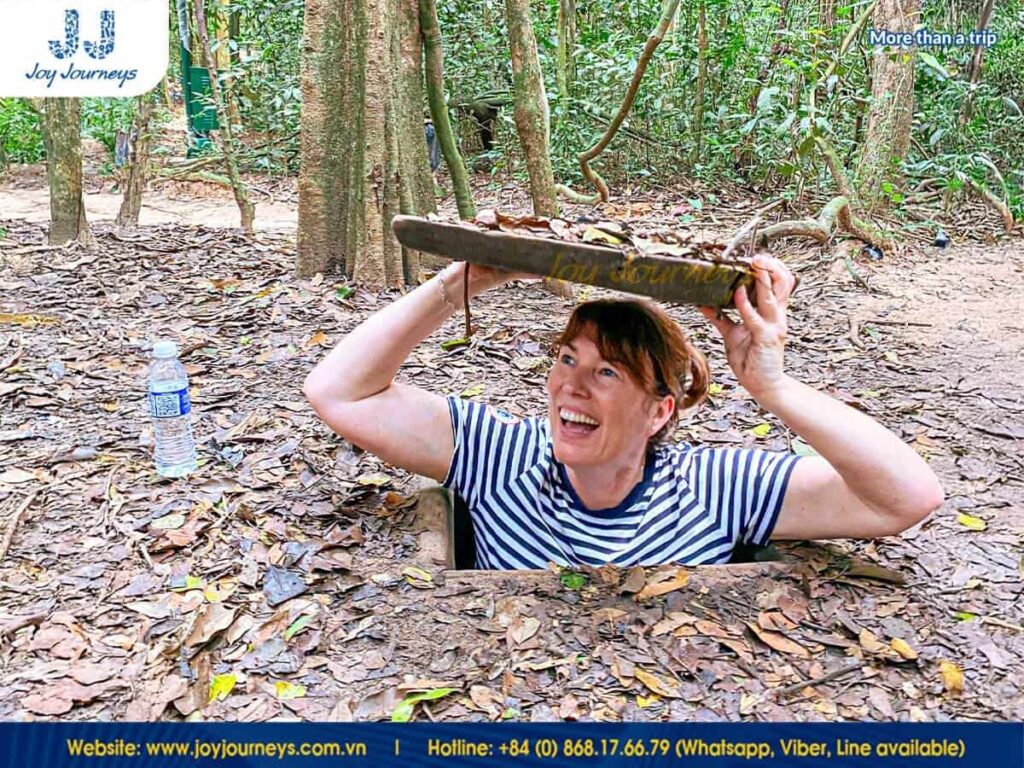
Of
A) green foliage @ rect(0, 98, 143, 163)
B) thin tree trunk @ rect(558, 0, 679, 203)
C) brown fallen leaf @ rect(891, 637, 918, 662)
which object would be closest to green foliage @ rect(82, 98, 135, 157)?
green foliage @ rect(0, 98, 143, 163)

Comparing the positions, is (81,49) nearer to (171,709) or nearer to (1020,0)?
(171,709)

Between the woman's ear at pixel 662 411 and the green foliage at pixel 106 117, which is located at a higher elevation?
the green foliage at pixel 106 117

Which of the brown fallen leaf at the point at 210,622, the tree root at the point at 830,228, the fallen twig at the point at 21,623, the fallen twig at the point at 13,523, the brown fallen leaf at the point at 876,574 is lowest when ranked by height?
the fallen twig at the point at 21,623

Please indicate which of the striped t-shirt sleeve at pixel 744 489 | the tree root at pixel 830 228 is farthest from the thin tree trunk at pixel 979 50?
the striped t-shirt sleeve at pixel 744 489

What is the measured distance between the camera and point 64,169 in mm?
6941

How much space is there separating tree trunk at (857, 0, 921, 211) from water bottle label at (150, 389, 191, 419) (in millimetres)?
6557

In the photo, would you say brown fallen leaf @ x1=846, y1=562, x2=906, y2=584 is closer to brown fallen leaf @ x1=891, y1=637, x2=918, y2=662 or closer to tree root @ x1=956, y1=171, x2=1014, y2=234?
brown fallen leaf @ x1=891, y1=637, x2=918, y2=662

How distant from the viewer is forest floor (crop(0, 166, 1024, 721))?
6.85 feet

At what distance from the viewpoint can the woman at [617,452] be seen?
2355 mm

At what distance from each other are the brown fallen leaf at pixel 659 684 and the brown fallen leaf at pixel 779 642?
0.28 meters

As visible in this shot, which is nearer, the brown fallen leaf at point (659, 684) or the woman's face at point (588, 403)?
the brown fallen leaf at point (659, 684)

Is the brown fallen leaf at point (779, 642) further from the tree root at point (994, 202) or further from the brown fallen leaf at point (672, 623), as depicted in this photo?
the tree root at point (994, 202)

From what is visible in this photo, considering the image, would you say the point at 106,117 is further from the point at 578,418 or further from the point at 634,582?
the point at 634,582
